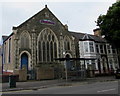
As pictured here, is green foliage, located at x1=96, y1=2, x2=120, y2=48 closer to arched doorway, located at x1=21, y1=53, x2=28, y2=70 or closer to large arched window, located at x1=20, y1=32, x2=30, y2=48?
large arched window, located at x1=20, y1=32, x2=30, y2=48

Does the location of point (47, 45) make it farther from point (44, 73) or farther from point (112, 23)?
point (112, 23)

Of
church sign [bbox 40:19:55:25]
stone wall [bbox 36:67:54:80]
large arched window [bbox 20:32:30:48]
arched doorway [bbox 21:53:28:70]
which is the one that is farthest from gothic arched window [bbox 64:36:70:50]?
arched doorway [bbox 21:53:28:70]

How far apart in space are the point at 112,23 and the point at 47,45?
12.0 meters

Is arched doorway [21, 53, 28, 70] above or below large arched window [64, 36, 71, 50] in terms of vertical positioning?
below

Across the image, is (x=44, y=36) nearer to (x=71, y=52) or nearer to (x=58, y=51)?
(x=58, y=51)

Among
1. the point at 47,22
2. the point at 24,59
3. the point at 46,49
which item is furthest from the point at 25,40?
the point at 47,22

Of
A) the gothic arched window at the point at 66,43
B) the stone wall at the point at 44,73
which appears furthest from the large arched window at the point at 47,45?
the stone wall at the point at 44,73

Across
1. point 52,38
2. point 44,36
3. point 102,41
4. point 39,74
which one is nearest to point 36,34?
point 44,36

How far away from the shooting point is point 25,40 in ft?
81.7

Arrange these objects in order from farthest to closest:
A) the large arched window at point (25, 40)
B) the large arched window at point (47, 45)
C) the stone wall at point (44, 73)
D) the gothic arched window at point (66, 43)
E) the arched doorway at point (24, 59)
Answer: the gothic arched window at point (66, 43) < the large arched window at point (47, 45) < the large arched window at point (25, 40) < the arched doorway at point (24, 59) < the stone wall at point (44, 73)

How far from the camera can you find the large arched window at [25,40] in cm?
2439

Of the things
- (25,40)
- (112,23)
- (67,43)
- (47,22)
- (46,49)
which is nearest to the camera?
(25,40)

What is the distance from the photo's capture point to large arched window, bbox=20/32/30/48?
24394 mm

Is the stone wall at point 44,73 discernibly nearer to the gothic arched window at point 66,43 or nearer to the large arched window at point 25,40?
the large arched window at point 25,40
